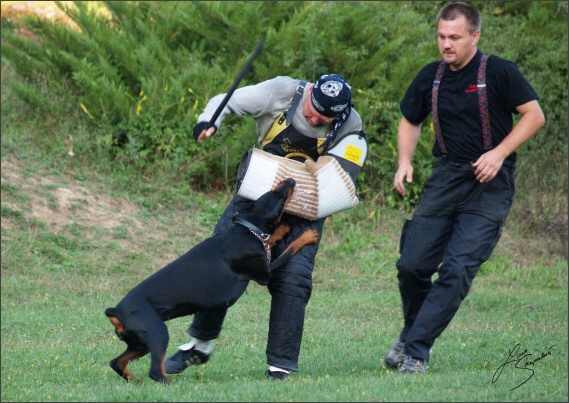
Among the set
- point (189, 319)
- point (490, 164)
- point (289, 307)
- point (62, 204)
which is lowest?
point (189, 319)

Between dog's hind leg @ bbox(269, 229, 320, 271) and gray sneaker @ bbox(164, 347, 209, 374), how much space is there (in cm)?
84

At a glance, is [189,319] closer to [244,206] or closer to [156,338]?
[244,206]

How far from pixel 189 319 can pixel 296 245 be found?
3.49m

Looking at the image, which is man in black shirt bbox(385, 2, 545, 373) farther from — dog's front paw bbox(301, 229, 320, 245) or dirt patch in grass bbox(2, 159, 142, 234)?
dirt patch in grass bbox(2, 159, 142, 234)

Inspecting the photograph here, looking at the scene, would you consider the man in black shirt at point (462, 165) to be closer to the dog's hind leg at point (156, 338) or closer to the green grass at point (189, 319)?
the green grass at point (189, 319)

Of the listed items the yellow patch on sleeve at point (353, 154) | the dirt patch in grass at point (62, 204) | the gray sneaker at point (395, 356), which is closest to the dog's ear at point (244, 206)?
the yellow patch on sleeve at point (353, 154)

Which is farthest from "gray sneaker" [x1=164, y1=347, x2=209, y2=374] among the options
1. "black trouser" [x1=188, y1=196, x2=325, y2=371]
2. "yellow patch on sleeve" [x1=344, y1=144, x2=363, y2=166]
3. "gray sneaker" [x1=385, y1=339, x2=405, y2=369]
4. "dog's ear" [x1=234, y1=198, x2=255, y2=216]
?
"yellow patch on sleeve" [x1=344, y1=144, x2=363, y2=166]

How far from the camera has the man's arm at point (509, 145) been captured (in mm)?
4914

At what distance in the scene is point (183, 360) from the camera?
5297 mm

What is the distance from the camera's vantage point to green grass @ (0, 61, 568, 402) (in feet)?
14.9

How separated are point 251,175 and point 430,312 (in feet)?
4.61

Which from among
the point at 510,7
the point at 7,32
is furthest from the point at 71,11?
the point at 510,7

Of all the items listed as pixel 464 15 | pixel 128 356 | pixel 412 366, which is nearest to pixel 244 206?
pixel 128 356

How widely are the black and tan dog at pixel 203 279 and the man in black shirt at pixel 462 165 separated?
82 cm
